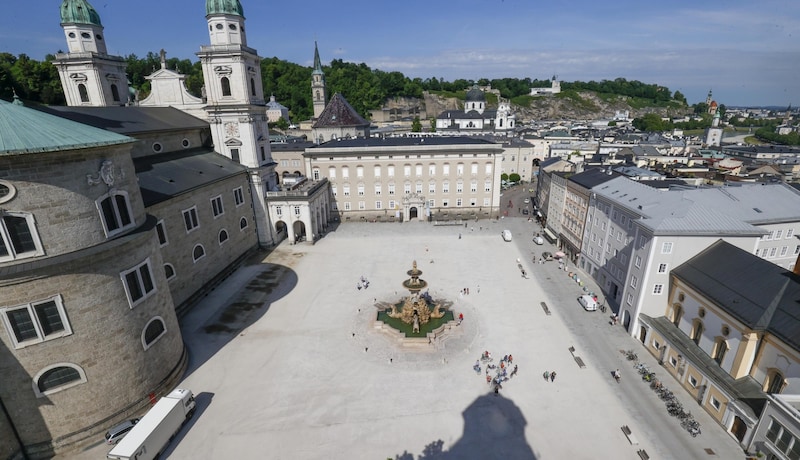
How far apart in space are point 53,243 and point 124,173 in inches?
222

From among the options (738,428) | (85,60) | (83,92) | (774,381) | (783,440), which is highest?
(85,60)

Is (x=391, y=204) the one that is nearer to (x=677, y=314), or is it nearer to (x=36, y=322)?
(x=677, y=314)

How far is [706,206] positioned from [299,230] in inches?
1933

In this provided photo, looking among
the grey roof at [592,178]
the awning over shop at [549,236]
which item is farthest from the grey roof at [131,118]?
Answer: the awning over shop at [549,236]

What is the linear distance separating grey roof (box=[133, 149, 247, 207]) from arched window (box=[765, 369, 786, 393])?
46.1 meters

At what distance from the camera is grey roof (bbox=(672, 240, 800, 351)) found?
70.3ft

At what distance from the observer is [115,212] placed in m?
22.1

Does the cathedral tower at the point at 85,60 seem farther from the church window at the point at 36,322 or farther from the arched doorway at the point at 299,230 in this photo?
the church window at the point at 36,322

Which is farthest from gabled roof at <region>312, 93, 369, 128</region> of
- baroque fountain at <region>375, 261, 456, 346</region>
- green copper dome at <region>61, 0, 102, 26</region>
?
baroque fountain at <region>375, 261, 456, 346</region>

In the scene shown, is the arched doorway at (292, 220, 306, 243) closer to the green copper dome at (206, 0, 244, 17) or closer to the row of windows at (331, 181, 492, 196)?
the row of windows at (331, 181, 492, 196)

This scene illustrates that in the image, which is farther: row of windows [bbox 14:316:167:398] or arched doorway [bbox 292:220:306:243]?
arched doorway [bbox 292:220:306:243]

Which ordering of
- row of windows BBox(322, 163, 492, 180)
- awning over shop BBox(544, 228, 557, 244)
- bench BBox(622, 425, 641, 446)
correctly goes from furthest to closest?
row of windows BBox(322, 163, 492, 180) → awning over shop BBox(544, 228, 557, 244) → bench BBox(622, 425, 641, 446)

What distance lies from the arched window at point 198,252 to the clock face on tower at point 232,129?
1724 cm

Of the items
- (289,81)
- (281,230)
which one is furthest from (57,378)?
(289,81)
